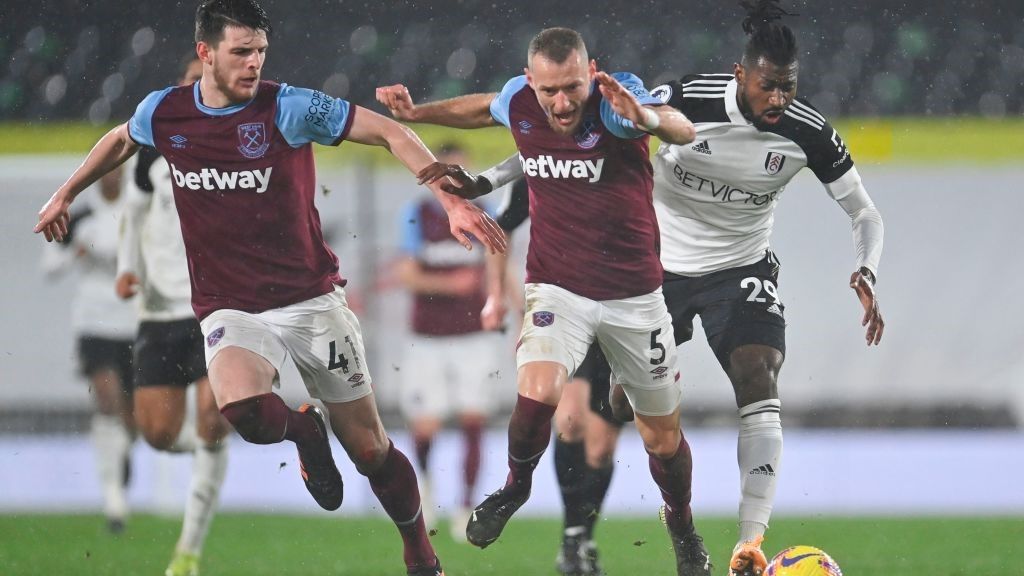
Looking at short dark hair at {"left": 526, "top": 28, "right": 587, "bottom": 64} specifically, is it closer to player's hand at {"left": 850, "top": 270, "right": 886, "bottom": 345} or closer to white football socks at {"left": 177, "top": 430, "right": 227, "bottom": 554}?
player's hand at {"left": 850, "top": 270, "right": 886, "bottom": 345}

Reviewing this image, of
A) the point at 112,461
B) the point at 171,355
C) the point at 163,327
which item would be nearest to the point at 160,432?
the point at 171,355

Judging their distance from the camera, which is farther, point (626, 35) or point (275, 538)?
point (626, 35)

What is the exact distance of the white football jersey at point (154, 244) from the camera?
734 cm

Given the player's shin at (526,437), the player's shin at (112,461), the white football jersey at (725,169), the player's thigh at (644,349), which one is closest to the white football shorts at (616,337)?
the player's thigh at (644,349)

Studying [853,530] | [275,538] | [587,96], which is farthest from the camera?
[853,530]

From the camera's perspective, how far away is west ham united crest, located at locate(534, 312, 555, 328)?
5.55 m

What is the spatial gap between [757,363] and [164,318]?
10.5ft

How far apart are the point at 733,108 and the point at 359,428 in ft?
6.77

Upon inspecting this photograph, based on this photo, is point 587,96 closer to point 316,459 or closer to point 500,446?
point 316,459

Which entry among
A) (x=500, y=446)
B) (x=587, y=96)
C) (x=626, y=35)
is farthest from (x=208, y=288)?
(x=626, y=35)

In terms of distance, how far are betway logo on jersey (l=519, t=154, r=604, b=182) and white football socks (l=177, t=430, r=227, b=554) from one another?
2.36 meters

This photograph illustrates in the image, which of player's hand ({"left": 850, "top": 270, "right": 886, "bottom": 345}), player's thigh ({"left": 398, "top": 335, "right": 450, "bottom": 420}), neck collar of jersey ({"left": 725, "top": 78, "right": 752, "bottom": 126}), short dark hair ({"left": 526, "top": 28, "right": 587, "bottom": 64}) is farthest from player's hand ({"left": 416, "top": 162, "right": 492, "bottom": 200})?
player's thigh ({"left": 398, "top": 335, "right": 450, "bottom": 420})

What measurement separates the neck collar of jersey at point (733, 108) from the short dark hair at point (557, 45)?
0.90 metres

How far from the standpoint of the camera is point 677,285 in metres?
6.28
